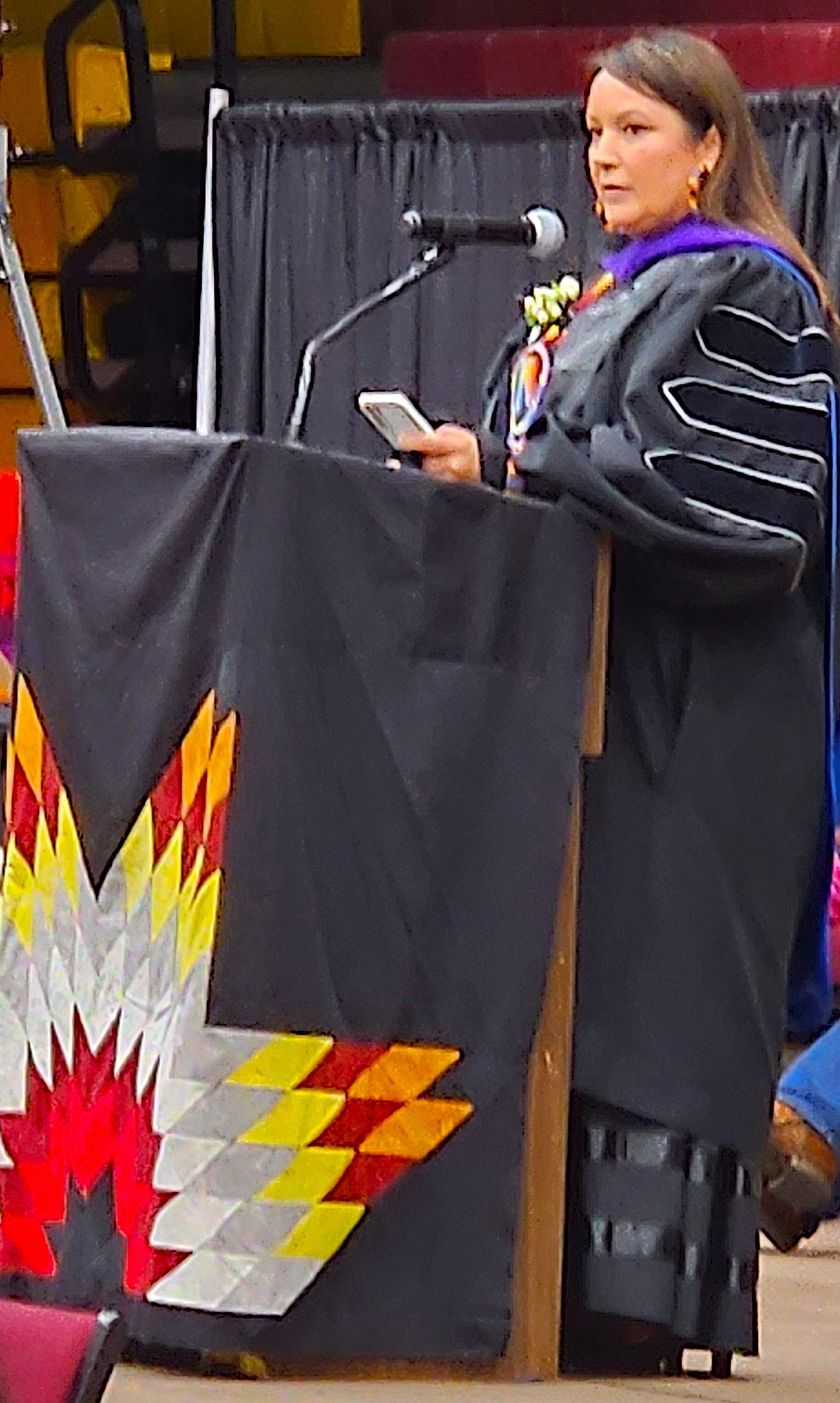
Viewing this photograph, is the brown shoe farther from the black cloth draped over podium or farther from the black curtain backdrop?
the black curtain backdrop

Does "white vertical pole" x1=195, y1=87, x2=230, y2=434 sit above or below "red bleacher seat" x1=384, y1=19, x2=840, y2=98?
below

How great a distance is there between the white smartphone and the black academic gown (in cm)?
11

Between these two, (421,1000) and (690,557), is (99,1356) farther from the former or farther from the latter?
(690,557)

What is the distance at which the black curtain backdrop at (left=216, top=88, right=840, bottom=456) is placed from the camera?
6.49 metres

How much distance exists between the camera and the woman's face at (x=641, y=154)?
2.37 m

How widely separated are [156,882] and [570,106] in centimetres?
447

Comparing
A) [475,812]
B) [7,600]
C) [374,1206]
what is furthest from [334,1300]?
[7,600]

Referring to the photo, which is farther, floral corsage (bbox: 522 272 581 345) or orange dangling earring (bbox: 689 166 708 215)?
floral corsage (bbox: 522 272 581 345)

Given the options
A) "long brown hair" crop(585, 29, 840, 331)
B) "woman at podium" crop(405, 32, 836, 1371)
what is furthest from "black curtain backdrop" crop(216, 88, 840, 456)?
Answer: "woman at podium" crop(405, 32, 836, 1371)

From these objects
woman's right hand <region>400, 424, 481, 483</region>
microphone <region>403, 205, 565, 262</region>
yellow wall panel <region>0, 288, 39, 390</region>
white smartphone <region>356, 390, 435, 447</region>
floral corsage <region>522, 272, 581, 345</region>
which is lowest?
yellow wall panel <region>0, 288, 39, 390</region>

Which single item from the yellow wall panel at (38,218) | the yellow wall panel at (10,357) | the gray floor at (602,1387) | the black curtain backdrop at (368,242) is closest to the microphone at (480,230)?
the gray floor at (602,1387)

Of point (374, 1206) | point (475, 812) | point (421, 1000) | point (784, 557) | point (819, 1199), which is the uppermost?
point (784, 557)

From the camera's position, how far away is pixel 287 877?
2104 millimetres

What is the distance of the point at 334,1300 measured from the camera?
214cm
